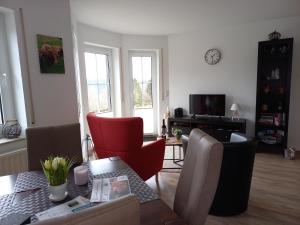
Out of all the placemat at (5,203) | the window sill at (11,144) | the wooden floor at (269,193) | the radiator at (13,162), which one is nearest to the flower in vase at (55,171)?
the placemat at (5,203)

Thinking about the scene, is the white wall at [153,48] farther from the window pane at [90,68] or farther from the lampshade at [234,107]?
the lampshade at [234,107]

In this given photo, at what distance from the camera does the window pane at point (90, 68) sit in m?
4.09

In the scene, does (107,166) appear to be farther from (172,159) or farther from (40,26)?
(172,159)

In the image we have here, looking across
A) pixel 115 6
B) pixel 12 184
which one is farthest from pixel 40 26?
pixel 12 184

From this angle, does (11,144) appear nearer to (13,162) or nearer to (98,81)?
(13,162)

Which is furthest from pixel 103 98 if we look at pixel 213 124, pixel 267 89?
pixel 267 89

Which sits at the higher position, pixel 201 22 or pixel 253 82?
pixel 201 22

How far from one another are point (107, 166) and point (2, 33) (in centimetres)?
194

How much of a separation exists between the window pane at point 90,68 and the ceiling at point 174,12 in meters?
0.59

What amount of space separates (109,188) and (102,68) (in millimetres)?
3659

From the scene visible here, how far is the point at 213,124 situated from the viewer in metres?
4.24

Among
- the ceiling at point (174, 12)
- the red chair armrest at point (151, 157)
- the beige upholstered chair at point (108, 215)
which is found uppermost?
the ceiling at point (174, 12)

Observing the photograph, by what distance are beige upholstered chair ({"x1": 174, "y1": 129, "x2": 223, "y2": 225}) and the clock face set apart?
3635 millimetres

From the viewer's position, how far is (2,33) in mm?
2309
